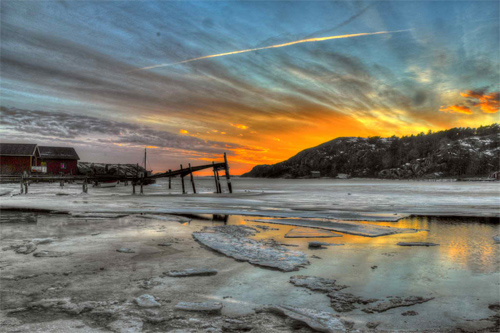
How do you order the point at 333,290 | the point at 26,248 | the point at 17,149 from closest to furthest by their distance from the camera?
1. the point at 333,290
2. the point at 26,248
3. the point at 17,149

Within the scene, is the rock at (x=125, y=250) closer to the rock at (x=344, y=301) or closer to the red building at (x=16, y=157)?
the rock at (x=344, y=301)

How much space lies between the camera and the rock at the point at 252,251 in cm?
677

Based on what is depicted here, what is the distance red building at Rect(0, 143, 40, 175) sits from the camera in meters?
62.2

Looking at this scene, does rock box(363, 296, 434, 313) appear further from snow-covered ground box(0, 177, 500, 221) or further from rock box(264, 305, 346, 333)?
snow-covered ground box(0, 177, 500, 221)

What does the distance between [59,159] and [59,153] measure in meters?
1.33

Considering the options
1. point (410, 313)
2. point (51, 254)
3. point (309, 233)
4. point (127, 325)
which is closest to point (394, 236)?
point (309, 233)

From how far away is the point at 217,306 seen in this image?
4438 millimetres

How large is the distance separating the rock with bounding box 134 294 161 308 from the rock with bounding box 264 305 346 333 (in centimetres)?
157

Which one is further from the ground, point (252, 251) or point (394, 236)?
point (252, 251)

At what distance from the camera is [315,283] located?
5.57 metres

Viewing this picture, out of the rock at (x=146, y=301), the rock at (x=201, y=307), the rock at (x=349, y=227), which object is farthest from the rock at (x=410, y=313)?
the rock at (x=349, y=227)

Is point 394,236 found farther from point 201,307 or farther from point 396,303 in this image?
point 201,307

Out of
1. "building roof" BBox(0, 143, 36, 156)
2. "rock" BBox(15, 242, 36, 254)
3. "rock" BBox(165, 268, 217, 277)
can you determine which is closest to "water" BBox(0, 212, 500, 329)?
"rock" BBox(165, 268, 217, 277)

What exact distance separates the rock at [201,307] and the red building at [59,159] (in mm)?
74681
